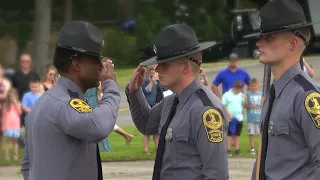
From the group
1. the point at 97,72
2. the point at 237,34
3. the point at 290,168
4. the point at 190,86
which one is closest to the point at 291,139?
the point at 290,168

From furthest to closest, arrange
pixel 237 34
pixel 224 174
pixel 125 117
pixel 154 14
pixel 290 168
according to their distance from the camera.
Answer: pixel 154 14 < pixel 237 34 < pixel 125 117 < pixel 224 174 < pixel 290 168

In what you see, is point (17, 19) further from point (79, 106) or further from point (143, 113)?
point (79, 106)

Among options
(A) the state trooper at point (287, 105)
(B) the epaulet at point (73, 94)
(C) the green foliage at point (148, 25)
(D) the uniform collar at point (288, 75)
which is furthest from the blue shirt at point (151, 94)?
(C) the green foliage at point (148, 25)

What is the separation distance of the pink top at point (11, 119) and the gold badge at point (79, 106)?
8.67 m

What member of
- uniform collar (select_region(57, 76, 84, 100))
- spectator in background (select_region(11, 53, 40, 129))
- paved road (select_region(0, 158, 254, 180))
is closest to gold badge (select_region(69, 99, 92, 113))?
uniform collar (select_region(57, 76, 84, 100))

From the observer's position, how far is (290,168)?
3.99 m

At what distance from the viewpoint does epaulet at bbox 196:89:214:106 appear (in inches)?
176

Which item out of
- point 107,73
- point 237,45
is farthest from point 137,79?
point 237,45

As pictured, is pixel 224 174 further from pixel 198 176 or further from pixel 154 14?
pixel 154 14

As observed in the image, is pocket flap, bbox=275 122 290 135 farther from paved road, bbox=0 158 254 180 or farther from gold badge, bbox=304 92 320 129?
paved road, bbox=0 158 254 180

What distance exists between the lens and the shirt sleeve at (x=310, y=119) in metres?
3.85

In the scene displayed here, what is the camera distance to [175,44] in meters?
4.58

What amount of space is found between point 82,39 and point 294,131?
1357mm

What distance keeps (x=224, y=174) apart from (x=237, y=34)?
26.6 metres
